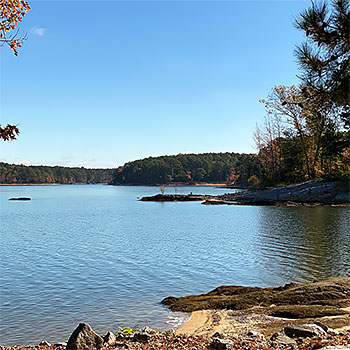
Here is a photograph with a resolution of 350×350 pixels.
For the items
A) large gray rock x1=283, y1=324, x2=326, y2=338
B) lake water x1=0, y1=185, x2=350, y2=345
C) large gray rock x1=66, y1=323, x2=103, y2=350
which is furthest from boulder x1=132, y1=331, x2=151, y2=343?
large gray rock x1=283, y1=324, x2=326, y2=338

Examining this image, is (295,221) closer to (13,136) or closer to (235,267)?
(235,267)

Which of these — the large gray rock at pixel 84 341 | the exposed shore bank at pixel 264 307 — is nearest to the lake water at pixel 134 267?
the exposed shore bank at pixel 264 307

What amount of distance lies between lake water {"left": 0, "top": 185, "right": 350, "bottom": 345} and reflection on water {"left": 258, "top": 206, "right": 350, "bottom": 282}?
0.14 ft

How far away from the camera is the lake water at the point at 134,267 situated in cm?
1034

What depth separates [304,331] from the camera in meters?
7.11

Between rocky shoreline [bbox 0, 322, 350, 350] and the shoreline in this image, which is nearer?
rocky shoreline [bbox 0, 322, 350, 350]

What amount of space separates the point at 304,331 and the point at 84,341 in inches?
149

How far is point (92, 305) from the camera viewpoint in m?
11.3

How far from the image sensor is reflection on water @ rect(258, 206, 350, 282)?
15517mm

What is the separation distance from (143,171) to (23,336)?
183 m

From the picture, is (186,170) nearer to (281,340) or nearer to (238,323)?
(238,323)

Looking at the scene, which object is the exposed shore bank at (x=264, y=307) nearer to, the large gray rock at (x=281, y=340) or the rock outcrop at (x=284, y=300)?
the rock outcrop at (x=284, y=300)

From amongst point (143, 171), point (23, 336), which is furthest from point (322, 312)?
point (143, 171)

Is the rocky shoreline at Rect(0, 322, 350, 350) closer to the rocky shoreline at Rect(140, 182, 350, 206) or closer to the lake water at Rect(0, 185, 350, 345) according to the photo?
the lake water at Rect(0, 185, 350, 345)
